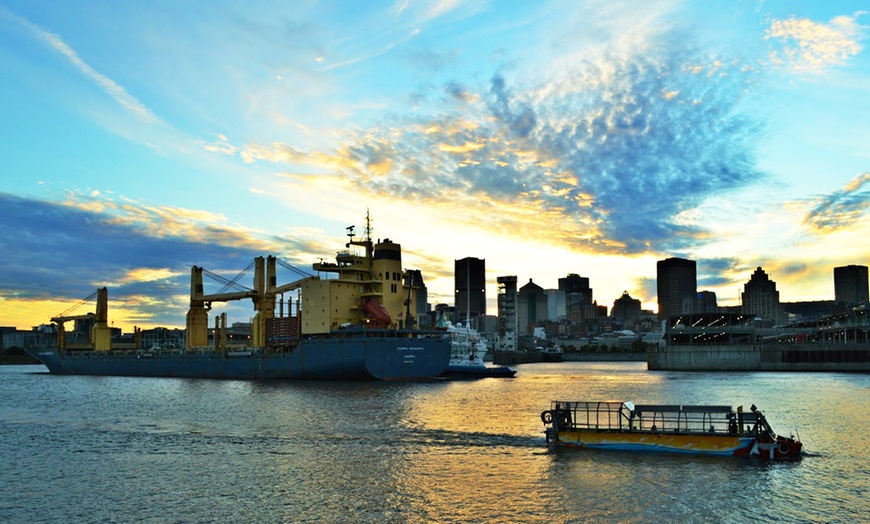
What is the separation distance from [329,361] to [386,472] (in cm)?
5722

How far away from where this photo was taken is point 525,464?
110 ft

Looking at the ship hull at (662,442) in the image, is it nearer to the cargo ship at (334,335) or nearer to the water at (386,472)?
the water at (386,472)

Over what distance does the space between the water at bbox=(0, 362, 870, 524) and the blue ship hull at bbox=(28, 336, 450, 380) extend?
28.0 metres

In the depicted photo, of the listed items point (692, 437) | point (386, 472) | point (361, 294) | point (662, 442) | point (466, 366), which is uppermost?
point (361, 294)

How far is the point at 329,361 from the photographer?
88.1 m

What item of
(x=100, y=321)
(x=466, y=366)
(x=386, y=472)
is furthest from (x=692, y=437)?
(x=100, y=321)

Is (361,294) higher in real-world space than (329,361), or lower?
higher

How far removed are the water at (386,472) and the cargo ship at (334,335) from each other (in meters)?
29.2

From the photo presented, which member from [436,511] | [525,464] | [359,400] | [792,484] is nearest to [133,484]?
[436,511]

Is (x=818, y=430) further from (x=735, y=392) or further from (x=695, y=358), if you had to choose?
(x=695, y=358)

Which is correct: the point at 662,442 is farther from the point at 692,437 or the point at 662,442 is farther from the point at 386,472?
the point at 386,472

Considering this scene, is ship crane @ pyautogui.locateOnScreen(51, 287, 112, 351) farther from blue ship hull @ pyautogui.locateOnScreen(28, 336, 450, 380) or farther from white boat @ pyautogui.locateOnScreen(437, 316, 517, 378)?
white boat @ pyautogui.locateOnScreen(437, 316, 517, 378)

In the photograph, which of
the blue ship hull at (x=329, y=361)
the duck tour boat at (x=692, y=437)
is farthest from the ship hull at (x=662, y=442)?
the blue ship hull at (x=329, y=361)

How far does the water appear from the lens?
83.9 ft
